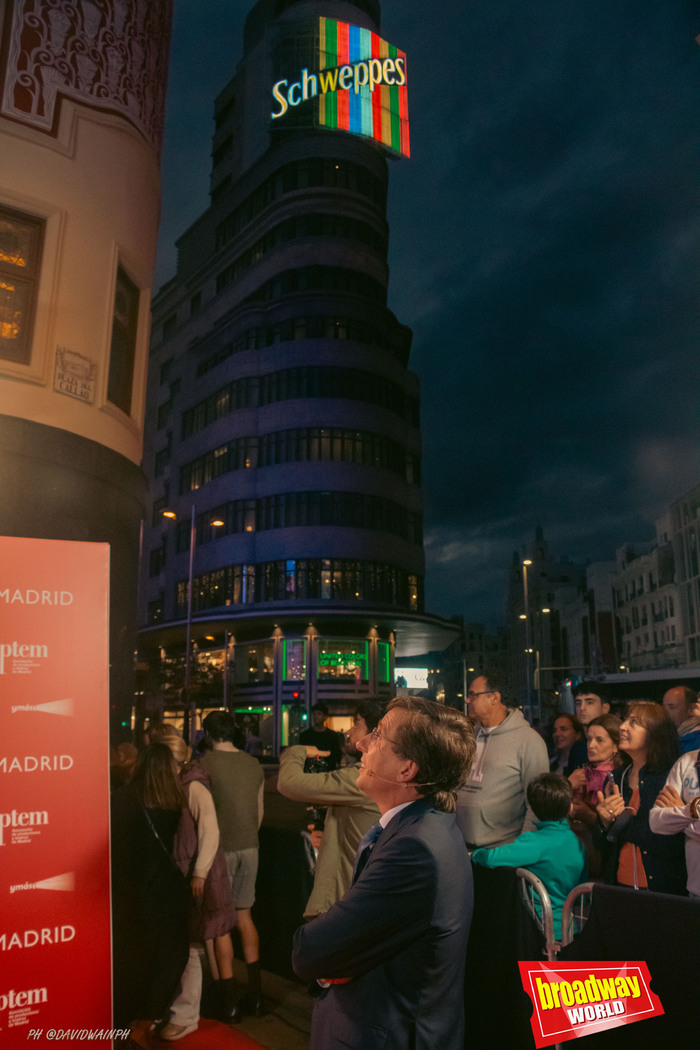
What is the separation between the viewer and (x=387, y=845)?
2.08 meters

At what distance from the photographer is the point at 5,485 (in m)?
5.30

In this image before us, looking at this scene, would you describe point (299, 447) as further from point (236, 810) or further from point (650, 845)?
point (650, 845)

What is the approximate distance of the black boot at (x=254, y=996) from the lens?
5258mm

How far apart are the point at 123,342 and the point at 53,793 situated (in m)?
4.29

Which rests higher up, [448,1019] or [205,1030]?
[448,1019]

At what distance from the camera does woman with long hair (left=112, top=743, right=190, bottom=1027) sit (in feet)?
14.7

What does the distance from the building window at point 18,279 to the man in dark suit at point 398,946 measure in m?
4.91

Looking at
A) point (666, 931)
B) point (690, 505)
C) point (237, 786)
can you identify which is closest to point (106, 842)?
point (237, 786)

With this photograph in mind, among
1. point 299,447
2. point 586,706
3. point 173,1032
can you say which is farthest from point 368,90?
point 173,1032

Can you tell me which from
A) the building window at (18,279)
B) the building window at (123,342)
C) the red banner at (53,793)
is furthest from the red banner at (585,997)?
the building window at (123,342)

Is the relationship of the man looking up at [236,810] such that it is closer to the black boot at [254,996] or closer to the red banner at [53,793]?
the black boot at [254,996]

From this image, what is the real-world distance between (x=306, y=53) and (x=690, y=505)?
56.4m

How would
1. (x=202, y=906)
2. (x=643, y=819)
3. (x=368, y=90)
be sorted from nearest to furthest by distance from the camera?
(x=643, y=819), (x=202, y=906), (x=368, y=90)

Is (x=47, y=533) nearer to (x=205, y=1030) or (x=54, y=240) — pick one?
(x=54, y=240)
